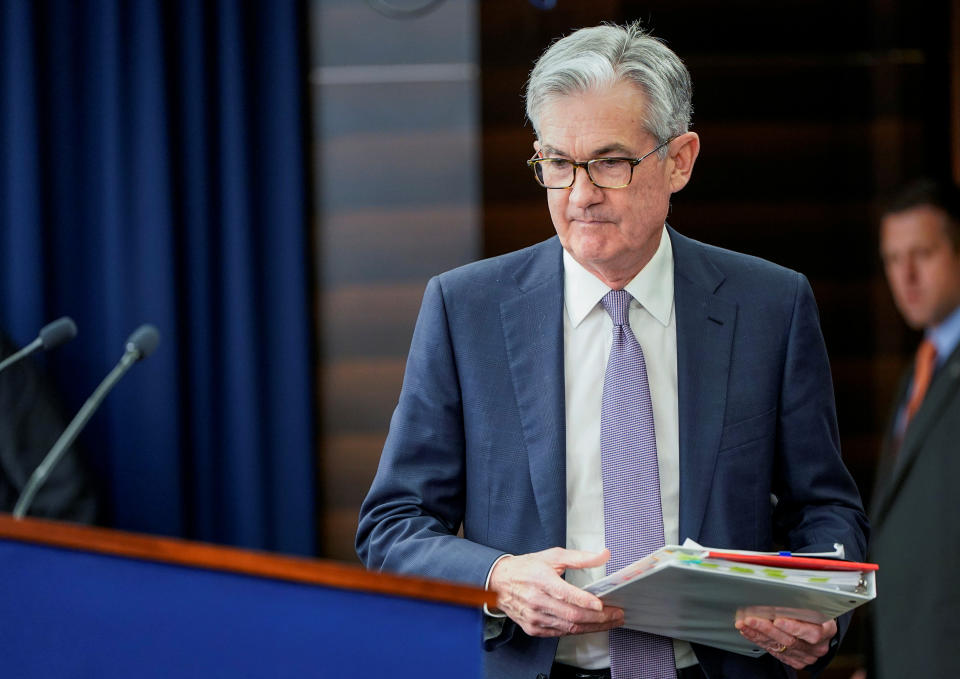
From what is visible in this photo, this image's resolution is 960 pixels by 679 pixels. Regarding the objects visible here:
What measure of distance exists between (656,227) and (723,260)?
0.44 ft

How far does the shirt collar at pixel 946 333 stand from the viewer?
2555mm

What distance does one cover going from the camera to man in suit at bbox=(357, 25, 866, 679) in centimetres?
132

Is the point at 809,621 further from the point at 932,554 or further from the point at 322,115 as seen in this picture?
the point at 322,115

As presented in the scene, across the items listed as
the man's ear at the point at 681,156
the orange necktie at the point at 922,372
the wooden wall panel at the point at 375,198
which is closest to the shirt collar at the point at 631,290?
the man's ear at the point at 681,156

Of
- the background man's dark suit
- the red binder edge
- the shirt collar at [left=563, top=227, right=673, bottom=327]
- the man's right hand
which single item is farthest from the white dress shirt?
the background man's dark suit

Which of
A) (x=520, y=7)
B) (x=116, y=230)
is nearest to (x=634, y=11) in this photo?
(x=520, y=7)

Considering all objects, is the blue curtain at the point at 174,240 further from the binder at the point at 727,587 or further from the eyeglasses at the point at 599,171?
the binder at the point at 727,587

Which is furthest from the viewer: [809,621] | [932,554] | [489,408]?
[932,554]

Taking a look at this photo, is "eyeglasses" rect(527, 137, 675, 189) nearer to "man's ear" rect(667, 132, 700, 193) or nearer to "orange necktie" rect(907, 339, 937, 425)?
"man's ear" rect(667, 132, 700, 193)

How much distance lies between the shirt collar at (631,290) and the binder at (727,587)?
39cm

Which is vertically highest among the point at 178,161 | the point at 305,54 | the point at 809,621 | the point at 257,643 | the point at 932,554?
the point at 305,54

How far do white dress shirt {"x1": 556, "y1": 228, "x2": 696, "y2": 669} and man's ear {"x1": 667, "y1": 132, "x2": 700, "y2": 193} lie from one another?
3.6 inches

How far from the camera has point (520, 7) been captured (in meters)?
3.29

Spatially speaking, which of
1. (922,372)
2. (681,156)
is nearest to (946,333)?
(922,372)
